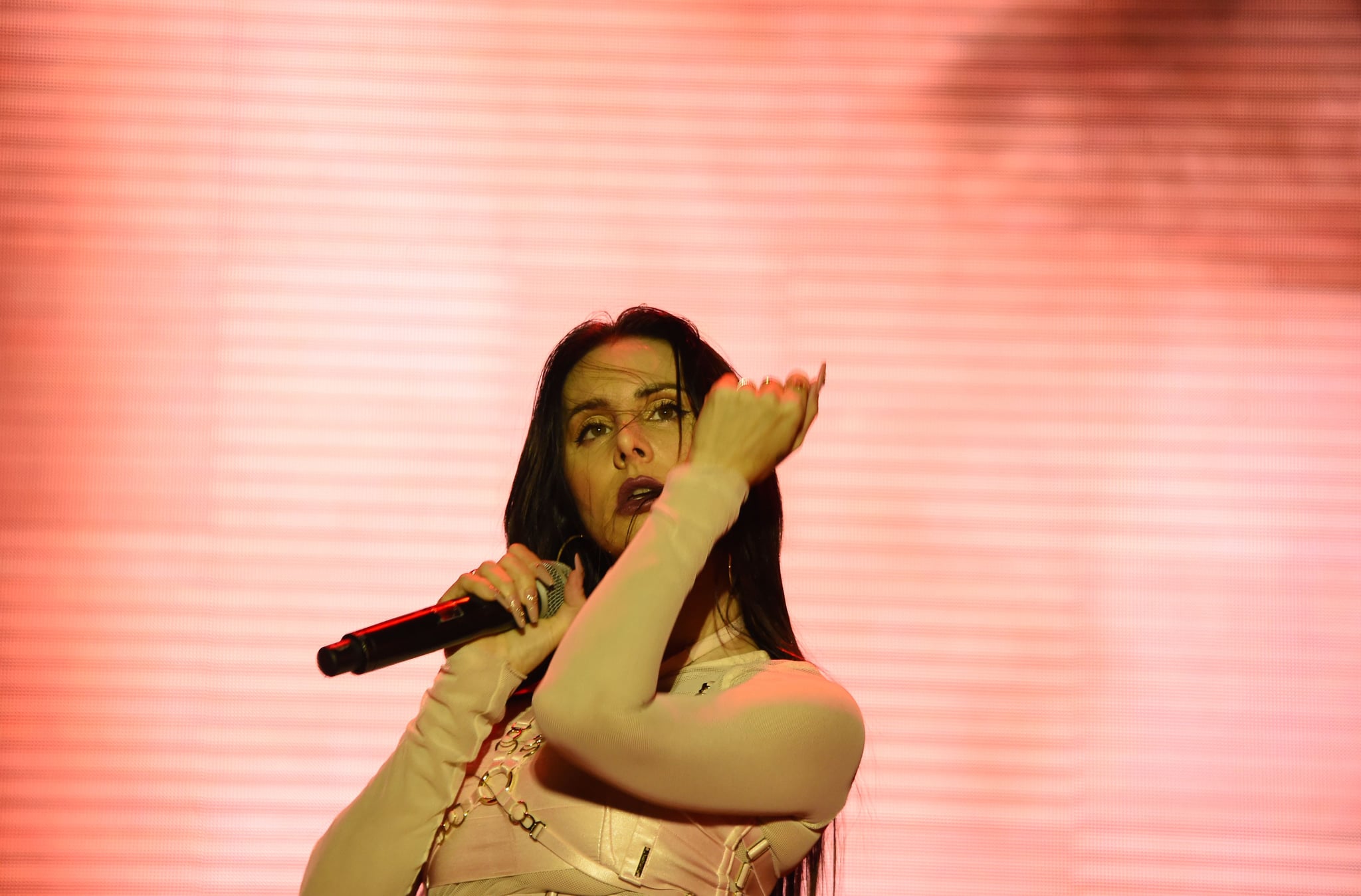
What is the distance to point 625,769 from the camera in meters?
1.15

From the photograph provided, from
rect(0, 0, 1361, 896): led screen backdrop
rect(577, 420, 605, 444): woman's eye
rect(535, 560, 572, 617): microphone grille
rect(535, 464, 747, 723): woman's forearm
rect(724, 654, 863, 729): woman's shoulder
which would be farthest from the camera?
rect(0, 0, 1361, 896): led screen backdrop

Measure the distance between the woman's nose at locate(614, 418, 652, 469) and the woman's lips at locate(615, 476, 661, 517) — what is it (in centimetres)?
2

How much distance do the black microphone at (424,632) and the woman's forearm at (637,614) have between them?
0.50 feet

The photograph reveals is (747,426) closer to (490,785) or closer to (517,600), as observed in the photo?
(517,600)

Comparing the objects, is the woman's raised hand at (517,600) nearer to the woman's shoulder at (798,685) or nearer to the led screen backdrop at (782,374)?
the woman's shoulder at (798,685)

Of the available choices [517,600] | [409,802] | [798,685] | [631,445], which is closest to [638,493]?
[631,445]

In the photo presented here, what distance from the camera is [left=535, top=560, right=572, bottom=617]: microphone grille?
1.40 meters

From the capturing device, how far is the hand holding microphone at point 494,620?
121 centimetres

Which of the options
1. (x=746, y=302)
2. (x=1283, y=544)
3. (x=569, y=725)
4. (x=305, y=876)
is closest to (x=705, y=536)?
(x=569, y=725)

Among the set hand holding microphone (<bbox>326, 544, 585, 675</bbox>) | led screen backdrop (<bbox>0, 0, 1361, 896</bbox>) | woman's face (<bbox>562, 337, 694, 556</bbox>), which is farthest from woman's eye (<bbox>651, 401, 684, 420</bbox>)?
led screen backdrop (<bbox>0, 0, 1361, 896</bbox>)

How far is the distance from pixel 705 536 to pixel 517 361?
1.37 meters

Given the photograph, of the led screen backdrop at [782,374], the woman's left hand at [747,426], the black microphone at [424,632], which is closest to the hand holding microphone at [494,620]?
the black microphone at [424,632]

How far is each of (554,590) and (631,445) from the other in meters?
0.18

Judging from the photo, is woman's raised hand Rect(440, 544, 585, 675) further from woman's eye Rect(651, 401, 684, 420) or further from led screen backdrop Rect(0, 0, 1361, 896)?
led screen backdrop Rect(0, 0, 1361, 896)
